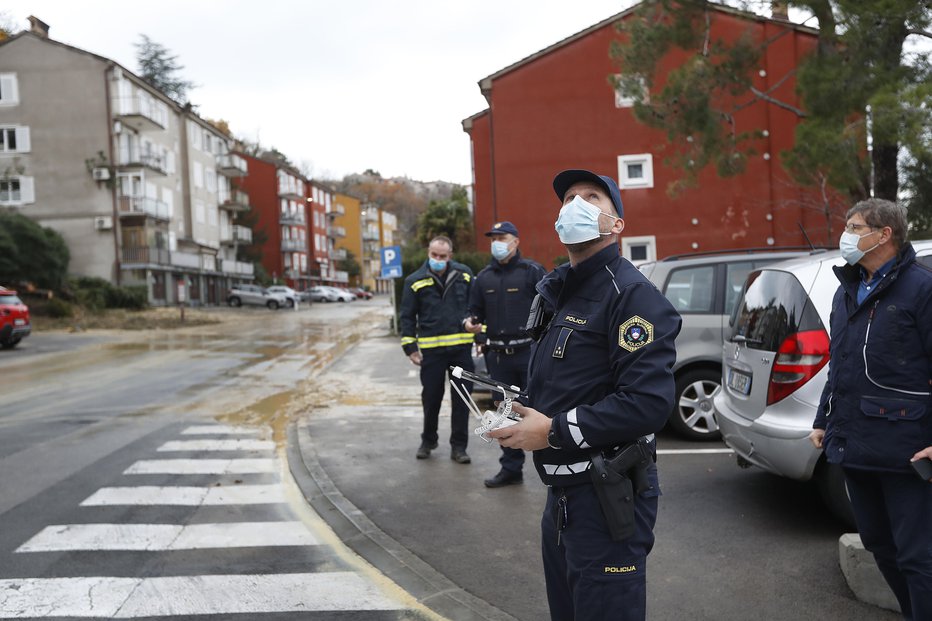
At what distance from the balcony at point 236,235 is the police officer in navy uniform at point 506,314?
6482cm

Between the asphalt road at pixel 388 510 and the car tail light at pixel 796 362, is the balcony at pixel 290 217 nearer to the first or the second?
the asphalt road at pixel 388 510

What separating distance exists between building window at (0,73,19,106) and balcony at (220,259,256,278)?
70.9ft

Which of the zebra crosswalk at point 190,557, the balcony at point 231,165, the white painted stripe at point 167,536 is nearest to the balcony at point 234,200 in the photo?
the balcony at point 231,165

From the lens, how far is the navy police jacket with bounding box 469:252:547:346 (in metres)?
6.64

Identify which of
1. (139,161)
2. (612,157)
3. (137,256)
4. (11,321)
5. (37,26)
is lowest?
(11,321)

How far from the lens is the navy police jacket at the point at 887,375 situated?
3039 mm

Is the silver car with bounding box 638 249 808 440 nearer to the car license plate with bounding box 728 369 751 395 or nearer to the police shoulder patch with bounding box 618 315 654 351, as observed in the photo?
the car license plate with bounding box 728 369 751 395

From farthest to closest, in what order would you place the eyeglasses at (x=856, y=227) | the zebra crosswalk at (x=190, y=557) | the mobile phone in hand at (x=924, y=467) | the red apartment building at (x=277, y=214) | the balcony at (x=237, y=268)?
the red apartment building at (x=277, y=214) < the balcony at (x=237, y=268) < the zebra crosswalk at (x=190, y=557) < the eyeglasses at (x=856, y=227) < the mobile phone in hand at (x=924, y=467)

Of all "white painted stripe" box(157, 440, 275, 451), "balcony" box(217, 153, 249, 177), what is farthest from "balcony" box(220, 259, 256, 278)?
"white painted stripe" box(157, 440, 275, 451)

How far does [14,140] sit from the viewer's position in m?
45.9

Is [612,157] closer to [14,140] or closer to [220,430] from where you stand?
[220,430]

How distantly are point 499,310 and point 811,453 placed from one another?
9.17 ft

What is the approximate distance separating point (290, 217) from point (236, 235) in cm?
1208

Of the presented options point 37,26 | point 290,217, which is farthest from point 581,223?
point 290,217
